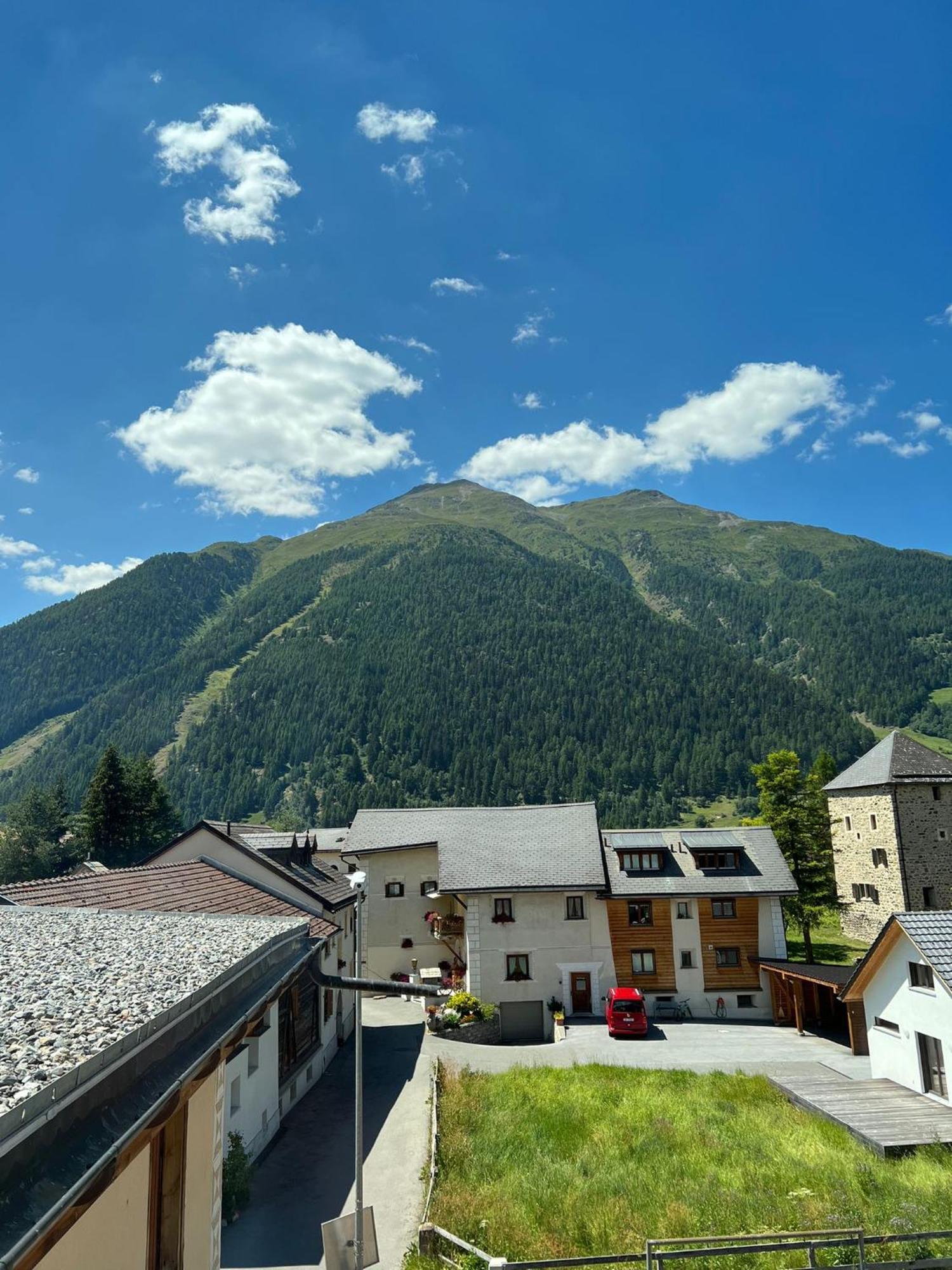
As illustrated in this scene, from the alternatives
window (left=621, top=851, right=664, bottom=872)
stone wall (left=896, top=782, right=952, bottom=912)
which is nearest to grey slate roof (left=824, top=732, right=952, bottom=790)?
stone wall (left=896, top=782, right=952, bottom=912)

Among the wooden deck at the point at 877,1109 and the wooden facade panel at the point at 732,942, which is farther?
the wooden facade panel at the point at 732,942

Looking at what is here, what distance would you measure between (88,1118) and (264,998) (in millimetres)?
3308

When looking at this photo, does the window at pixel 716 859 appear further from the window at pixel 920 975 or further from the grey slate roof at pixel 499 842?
the window at pixel 920 975

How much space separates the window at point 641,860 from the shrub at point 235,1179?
2555 cm

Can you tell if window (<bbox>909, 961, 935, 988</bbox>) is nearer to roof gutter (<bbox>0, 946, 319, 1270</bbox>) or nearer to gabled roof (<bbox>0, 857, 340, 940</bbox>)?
gabled roof (<bbox>0, 857, 340, 940</bbox>)

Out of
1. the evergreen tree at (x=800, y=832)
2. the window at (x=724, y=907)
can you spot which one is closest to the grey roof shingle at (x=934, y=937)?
the window at (x=724, y=907)

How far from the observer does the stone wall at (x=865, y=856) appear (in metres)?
48.8

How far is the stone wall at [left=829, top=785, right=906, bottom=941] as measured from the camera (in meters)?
48.8

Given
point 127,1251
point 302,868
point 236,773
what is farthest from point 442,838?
point 236,773

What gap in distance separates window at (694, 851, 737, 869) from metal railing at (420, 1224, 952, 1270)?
83.8 feet

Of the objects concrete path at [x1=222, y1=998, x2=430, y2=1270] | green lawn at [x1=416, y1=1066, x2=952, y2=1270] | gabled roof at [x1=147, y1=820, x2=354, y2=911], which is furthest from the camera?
gabled roof at [x1=147, y1=820, x2=354, y2=911]

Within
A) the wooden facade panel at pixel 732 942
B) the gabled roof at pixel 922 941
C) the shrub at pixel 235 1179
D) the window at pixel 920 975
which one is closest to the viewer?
the shrub at pixel 235 1179

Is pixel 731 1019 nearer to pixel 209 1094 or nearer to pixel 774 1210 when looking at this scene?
pixel 774 1210

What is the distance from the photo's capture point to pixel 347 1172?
18.2 meters
